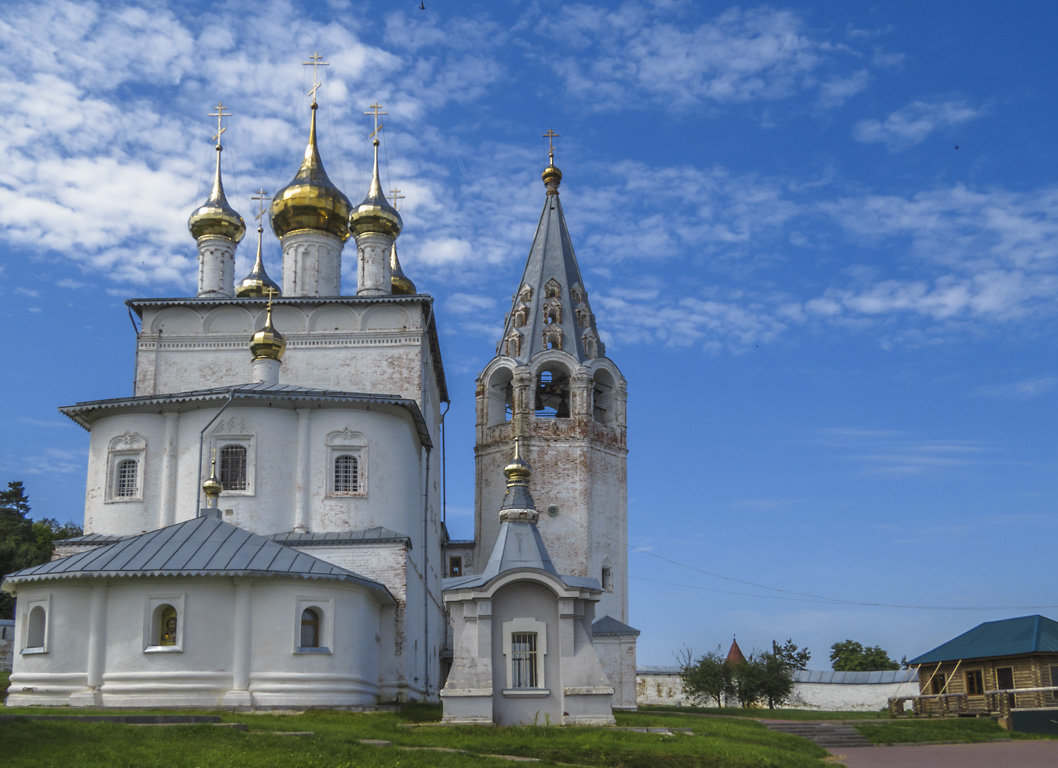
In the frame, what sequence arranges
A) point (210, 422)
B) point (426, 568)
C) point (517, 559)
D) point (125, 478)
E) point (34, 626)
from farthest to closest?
point (426, 568) < point (125, 478) < point (210, 422) < point (34, 626) < point (517, 559)

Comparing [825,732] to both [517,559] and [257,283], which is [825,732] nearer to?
[517,559]

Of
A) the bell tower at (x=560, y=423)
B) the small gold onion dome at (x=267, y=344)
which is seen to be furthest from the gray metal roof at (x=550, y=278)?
the small gold onion dome at (x=267, y=344)

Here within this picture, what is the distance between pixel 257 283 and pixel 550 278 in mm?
8199

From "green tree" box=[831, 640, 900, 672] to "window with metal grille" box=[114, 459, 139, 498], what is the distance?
117ft

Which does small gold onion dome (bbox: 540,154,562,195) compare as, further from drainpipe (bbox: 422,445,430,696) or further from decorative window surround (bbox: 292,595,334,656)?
decorative window surround (bbox: 292,595,334,656)

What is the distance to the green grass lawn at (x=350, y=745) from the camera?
31.9 ft

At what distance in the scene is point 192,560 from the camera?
54.5 ft

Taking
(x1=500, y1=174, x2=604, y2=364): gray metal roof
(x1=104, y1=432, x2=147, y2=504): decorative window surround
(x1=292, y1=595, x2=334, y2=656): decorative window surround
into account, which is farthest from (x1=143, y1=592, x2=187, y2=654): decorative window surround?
(x1=500, y1=174, x2=604, y2=364): gray metal roof

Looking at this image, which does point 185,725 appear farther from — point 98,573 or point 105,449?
point 105,449

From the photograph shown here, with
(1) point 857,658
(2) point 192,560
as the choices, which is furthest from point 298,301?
(1) point 857,658

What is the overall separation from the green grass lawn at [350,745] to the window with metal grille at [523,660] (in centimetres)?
104

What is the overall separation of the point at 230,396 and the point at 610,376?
12782mm

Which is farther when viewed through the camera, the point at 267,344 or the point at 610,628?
the point at 610,628

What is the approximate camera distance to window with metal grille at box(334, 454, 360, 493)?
20703 millimetres
